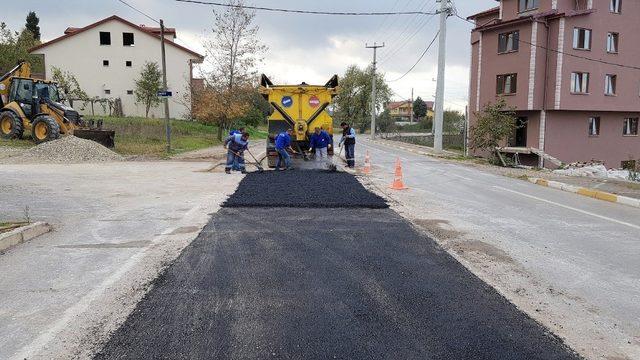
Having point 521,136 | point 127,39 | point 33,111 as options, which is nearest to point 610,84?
point 521,136

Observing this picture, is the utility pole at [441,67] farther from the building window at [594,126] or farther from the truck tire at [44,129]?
the truck tire at [44,129]

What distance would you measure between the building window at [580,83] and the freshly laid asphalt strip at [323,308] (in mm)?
27774

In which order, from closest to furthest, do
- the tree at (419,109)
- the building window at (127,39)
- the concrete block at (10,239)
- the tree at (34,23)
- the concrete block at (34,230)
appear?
the concrete block at (10,239) → the concrete block at (34,230) → the building window at (127,39) → the tree at (34,23) → the tree at (419,109)

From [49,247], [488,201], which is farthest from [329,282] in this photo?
[488,201]

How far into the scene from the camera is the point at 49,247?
21.6 ft

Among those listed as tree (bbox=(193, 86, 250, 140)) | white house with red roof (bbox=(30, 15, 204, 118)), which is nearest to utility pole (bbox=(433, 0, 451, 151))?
tree (bbox=(193, 86, 250, 140))

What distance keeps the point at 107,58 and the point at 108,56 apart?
20 cm

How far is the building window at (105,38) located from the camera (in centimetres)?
4278

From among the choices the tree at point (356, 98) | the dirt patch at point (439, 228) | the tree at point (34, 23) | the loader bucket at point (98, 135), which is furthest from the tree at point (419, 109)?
the dirt patch at point (439, 228)

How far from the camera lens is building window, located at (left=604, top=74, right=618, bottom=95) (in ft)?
104

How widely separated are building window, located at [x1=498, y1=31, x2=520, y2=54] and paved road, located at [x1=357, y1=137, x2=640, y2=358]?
63.1 feet

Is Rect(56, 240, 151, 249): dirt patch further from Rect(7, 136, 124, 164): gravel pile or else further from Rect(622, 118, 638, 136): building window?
Rect(622, 118, 638, 136): building window

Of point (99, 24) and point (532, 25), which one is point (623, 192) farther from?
point (99, 24)

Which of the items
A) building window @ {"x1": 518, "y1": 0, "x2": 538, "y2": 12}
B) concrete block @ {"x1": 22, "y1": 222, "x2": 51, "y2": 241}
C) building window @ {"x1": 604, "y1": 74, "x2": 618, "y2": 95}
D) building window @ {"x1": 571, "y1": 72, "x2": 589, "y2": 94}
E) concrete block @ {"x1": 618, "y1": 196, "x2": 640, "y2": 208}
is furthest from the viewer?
building window @ {"x1": 604, "y1": 74, "x2": 618, "y2": 95}
